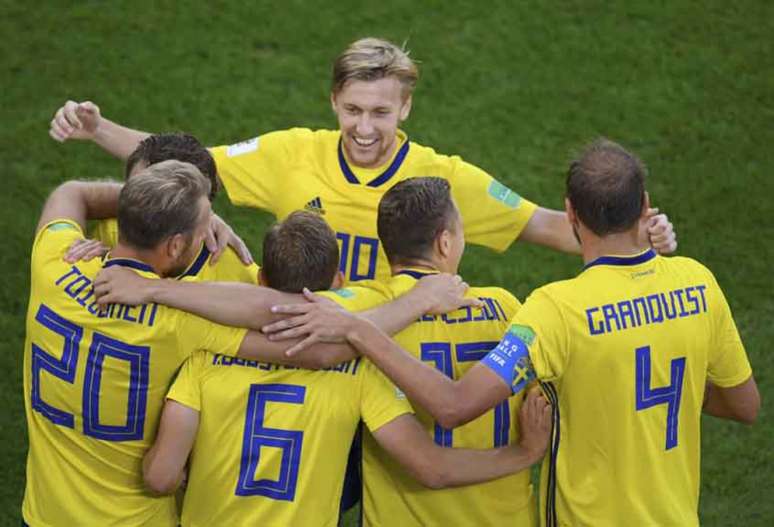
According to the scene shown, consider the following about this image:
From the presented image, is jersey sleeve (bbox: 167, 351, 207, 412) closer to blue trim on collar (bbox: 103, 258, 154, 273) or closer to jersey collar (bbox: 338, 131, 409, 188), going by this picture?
blue trim on collar (bbox: 103, 258, 154, 273)

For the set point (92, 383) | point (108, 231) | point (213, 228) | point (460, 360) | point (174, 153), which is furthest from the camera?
point (108, 231)

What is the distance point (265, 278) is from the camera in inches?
167

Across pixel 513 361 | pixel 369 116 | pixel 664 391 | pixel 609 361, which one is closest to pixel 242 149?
pixel 369 116

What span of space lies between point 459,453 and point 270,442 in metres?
0.63

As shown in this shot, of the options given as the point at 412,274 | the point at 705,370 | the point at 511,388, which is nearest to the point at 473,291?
the point at 412,274

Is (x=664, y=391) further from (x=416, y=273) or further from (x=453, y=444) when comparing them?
(x=416, y=273)

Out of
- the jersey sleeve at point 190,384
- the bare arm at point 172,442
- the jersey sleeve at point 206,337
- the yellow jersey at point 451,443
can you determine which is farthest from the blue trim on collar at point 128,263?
the yellow jersey at point 451,443

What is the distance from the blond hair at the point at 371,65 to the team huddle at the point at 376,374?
0.91m

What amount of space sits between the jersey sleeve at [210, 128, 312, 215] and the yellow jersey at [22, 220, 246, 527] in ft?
3.58

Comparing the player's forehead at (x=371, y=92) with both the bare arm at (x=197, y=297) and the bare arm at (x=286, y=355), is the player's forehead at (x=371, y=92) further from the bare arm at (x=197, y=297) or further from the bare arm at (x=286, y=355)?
the bare arm at (x=286, y=355)

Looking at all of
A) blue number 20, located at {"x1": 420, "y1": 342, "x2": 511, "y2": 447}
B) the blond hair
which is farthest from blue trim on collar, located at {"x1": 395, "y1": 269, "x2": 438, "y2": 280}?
the blond hair

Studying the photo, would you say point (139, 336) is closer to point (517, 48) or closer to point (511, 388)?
point (511, 388)

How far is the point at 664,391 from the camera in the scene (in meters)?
4.12

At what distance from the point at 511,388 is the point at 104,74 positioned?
5754mm
